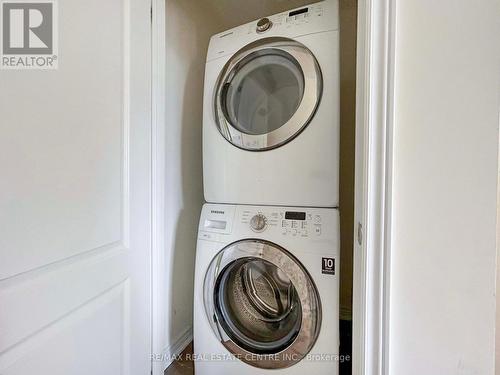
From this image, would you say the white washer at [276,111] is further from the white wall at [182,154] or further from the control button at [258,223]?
the white wall at [182,154]

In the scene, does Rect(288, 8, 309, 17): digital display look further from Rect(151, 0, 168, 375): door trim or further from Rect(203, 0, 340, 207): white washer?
Rect(151, 0, 168, 375): door trim

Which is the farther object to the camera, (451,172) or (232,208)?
(232,208)

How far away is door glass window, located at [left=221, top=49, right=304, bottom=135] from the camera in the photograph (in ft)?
3.69

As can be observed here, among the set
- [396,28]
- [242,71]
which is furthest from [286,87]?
[396,28]

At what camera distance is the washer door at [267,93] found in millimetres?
1036

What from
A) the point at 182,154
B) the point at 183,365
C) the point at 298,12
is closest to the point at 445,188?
the point at 298,12

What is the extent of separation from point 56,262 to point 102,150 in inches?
14.3

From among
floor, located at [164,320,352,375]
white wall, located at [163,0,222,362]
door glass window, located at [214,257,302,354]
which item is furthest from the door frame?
white wall, located at [163,0,222,362]

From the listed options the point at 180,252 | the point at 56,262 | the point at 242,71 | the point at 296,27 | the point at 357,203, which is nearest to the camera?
the point at 56,262

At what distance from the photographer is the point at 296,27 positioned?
108 centimetres

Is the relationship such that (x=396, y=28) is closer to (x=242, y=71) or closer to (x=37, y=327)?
(x=242, y=71)

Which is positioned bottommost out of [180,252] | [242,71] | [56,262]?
[180,252]
